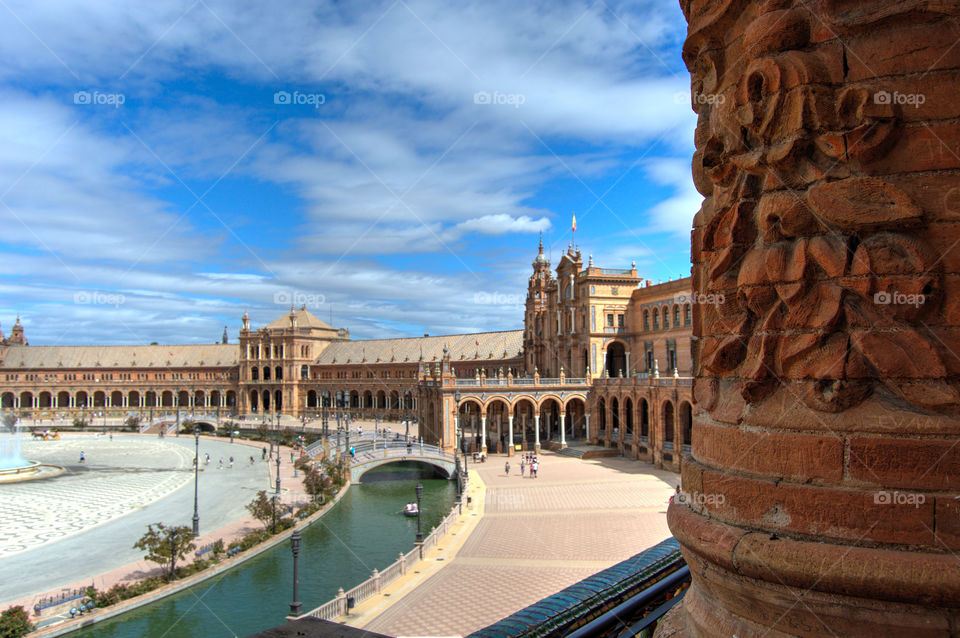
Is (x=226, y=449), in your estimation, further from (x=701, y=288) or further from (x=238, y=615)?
(x=701, y=288)

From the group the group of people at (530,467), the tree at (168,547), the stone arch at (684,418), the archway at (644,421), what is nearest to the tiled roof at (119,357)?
the group of people at (530,467)

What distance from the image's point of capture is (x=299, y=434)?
76.6 metres

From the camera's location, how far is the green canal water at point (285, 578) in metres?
21.0

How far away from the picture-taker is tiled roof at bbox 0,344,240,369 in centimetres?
10944

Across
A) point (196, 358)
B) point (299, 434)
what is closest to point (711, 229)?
point (299, 434)

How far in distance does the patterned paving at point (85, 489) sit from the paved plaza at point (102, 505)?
0.18 ft

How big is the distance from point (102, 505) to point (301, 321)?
2673 inches

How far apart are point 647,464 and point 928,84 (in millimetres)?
44081

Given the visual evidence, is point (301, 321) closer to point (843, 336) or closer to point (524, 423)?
point (524, 423)

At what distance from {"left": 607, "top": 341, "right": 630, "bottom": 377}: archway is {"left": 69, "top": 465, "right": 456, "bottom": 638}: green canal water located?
22995 millimetres

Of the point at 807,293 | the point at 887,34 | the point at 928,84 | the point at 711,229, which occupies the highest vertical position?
the point at 887,34

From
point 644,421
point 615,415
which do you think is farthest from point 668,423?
point 615,415

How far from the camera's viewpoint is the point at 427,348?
309ft

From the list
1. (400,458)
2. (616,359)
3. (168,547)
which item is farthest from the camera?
(616,359)
